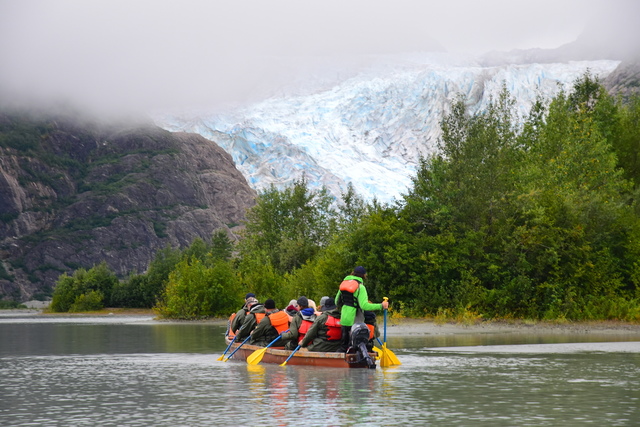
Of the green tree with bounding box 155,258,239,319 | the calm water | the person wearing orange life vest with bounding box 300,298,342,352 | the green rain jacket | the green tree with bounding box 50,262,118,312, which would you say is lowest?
the calm water

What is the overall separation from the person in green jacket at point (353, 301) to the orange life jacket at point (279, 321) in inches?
175

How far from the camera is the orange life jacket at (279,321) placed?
88.1 feet

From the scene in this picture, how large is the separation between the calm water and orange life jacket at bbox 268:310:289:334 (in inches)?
70.7

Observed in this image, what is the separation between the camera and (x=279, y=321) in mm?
26906

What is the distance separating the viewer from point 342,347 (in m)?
23.4

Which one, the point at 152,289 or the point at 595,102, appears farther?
the point at 152,289

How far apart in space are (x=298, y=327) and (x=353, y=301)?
3.25 m

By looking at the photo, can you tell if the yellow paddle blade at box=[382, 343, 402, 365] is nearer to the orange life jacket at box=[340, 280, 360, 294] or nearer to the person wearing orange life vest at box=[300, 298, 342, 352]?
the person wearing orange life vest at box=[300, 298, 342, 352]

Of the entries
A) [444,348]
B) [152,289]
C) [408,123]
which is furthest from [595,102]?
[408,123]

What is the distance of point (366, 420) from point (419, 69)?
16039 cm

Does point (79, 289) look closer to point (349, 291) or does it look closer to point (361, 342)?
point (361, 342)

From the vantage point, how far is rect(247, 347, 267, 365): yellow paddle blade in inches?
1005

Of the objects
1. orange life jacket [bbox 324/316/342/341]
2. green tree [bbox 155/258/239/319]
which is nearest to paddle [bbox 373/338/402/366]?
orange life jacket [bbox 324/316/342/341]

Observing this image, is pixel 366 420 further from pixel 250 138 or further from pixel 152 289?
pixel 250 138
